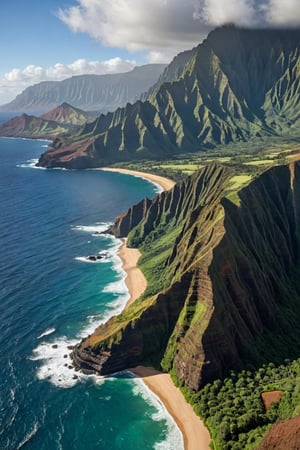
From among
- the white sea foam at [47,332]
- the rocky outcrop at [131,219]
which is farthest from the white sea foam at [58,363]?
the rocky outcrop at [131,219]

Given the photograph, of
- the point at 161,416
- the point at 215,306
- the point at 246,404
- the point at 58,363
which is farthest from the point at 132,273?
the point at 246,404

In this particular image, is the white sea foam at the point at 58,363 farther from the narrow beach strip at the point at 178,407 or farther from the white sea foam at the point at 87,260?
the white sea foam at the point at 87,260

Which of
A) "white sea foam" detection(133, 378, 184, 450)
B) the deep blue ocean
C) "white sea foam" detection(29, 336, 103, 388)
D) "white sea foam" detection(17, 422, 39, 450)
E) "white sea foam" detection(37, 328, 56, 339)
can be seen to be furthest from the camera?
"white sea foam" detection(37, 328, 56, 339)

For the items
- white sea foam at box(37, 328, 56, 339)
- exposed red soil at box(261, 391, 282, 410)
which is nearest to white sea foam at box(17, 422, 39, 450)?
white sea foam at box(37, 328, 56, 339)

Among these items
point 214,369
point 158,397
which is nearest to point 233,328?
point 214,369

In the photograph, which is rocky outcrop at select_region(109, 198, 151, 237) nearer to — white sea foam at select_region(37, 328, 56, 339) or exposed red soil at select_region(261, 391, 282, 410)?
white sea foam at select_region(37, 328, 56, 339)

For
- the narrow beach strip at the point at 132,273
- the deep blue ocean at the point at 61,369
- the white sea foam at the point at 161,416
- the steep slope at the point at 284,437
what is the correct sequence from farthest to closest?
the narrow beach strip at the point at 132,273 → the deep blue ocean at the point at 61,369 → the white sea foam at the point at 161,416 → the steep slope at the point at 284,437
